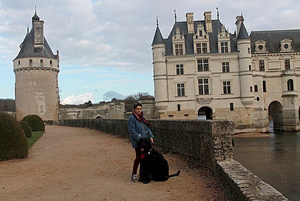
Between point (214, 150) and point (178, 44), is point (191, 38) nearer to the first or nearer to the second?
point (178, 44)

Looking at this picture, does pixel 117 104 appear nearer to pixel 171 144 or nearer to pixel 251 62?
pixel 251 62

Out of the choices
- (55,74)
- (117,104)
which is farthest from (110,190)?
(55,74)

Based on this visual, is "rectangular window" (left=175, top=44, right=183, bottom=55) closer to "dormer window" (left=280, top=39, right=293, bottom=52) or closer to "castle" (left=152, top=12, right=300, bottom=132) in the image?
"castle" (left=152, top=12, right=300, bottom=132)

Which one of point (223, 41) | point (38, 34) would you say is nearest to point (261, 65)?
point (223, 41)

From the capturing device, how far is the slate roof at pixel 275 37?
4188 centimetres

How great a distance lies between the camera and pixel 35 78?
48531 mm

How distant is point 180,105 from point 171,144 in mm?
28813

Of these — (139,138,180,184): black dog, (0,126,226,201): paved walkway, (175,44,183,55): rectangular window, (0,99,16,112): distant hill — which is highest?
(175,44,183,55): rectangular window

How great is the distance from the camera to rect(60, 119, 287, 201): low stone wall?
13.7 ft

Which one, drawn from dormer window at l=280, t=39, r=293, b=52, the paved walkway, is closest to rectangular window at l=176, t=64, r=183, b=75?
dormer window at l=280, t=39, r=293, b=52

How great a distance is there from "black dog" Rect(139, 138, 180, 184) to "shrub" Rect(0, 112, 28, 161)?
18.6ft

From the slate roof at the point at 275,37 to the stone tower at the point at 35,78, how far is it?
104 ft

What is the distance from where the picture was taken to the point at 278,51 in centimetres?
4147

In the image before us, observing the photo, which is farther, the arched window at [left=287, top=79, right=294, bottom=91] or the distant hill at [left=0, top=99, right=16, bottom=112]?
the distant hill at [left=0, top=99, right=16, bottom=112]
